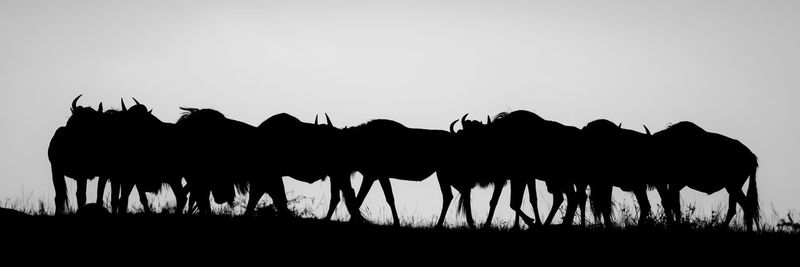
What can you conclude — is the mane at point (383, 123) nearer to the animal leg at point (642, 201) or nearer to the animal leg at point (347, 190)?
the animal leg at point (347, 190)

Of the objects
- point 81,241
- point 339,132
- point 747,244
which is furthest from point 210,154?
point 747,244

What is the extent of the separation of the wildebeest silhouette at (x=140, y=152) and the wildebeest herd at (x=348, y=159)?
2 centimetres

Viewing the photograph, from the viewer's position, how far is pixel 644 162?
42.1 feet

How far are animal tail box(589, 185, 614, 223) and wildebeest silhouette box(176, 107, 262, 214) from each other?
5414 mm

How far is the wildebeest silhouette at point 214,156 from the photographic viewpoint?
12672 millimetres

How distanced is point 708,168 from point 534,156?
9.38 feet

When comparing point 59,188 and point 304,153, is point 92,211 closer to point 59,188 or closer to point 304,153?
point 59,188

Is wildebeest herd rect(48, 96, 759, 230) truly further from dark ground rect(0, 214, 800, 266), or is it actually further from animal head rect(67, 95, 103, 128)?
dark ground rect(0, 214, 800, 266)

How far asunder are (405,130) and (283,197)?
2801 millimetres

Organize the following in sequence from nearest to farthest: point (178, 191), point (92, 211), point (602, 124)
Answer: point (92, 211) → point (602, 124) → point (178, 191)

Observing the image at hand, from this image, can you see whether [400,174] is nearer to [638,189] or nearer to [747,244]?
[638,189]

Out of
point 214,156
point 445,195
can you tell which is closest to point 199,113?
point 214,156

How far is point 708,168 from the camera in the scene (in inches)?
500

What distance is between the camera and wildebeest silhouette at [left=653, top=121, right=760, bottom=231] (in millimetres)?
12672
